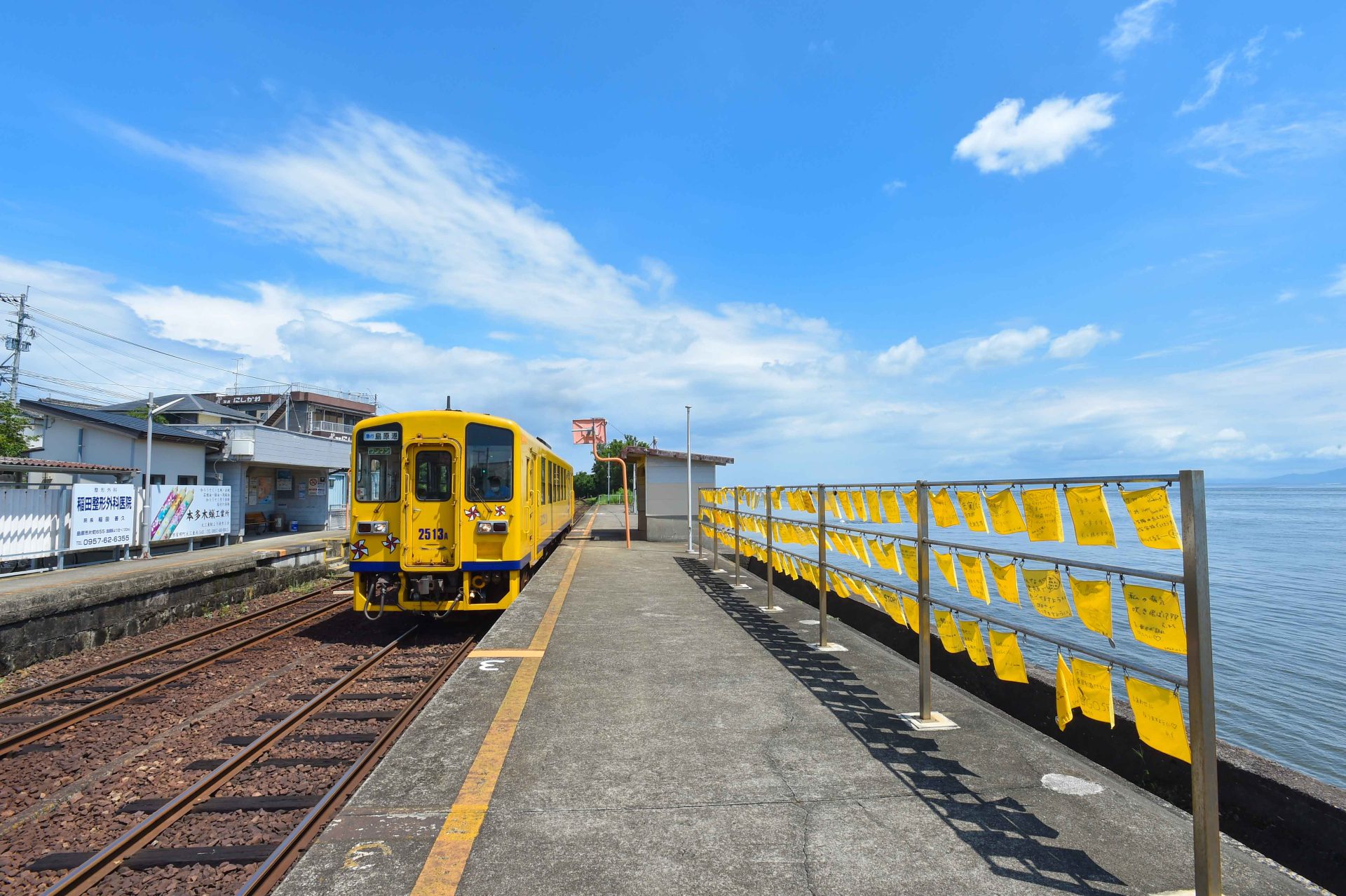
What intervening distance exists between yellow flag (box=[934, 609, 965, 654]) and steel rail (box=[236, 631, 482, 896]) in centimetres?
340

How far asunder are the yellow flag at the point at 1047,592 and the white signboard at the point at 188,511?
60.8 feet

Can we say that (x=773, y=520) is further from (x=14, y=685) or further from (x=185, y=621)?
(x=185, y=621)

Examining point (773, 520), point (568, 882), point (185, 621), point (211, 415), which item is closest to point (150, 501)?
point (185, 621)

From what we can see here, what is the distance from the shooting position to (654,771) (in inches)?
133

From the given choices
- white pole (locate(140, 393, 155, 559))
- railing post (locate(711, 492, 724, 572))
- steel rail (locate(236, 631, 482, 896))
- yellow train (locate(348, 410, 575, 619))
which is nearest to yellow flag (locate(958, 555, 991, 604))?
steel rail (locate(236, 631, 482, 896))

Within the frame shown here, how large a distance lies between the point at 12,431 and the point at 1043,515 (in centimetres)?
2702

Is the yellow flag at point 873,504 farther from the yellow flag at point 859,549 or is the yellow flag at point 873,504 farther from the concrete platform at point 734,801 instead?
the concrete platform at point 734,801

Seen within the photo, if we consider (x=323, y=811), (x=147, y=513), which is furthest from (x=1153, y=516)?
(x=147, y=513)

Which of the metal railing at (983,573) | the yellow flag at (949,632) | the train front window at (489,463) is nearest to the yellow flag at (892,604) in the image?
the metal railing at (983,573)

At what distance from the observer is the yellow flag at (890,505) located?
185 inches

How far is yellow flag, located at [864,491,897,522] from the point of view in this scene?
195 inches

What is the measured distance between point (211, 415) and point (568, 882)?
30.0 metres

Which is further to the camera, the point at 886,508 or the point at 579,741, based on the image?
the point at 886,508

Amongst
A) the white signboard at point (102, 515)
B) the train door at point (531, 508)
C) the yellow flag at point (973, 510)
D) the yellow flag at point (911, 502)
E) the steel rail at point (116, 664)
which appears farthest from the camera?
the white signboard at point (102, 515)
